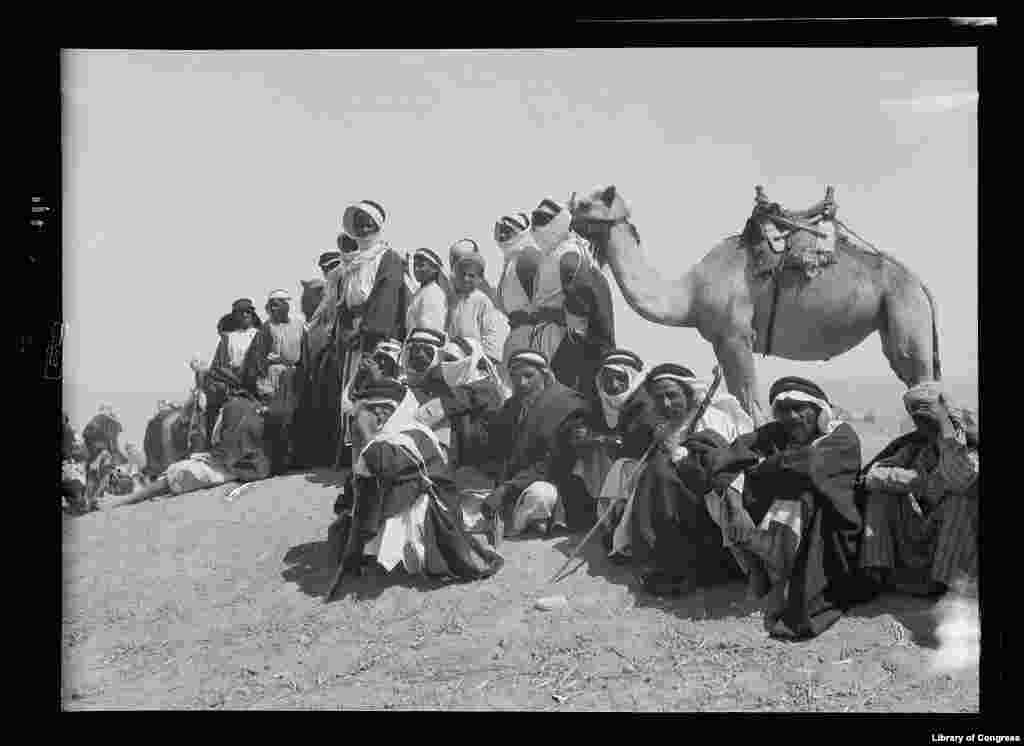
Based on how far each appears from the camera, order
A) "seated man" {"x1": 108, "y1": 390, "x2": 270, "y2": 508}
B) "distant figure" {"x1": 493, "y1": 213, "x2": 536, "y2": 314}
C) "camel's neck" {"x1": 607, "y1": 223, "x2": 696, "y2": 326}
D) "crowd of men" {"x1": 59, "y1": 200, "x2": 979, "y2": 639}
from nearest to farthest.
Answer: "crowd of men" {"x1": 59, "y1": 200, "x2": 979, "y2": 639} < "camel's neck" {"x1": 607, "y1": 223, "x2": 696, "y2": 326} < "distant figure" {"x1": 493, "y1": 213, "x2": 536, "y2": 314} < "seated man" {"x1": 108, "y1": 390, "x2": 270, "y2": 508}

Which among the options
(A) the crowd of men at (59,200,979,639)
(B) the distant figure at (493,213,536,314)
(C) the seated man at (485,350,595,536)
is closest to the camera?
(A) the crowd of men at (59,200,979,639)

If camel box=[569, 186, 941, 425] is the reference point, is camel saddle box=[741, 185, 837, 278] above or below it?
above

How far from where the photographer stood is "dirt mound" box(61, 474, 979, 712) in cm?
871

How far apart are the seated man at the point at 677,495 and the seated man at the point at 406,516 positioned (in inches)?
42.9

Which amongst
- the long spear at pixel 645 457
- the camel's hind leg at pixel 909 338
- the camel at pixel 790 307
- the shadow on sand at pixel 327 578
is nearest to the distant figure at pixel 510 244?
the camel at pixel 790 307

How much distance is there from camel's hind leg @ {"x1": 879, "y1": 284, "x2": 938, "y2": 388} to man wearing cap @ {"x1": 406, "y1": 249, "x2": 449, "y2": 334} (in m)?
3.40

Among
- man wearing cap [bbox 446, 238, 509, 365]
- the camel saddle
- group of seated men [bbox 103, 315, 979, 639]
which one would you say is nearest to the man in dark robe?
group of seated men [bbox 103, 315, 979, 639]

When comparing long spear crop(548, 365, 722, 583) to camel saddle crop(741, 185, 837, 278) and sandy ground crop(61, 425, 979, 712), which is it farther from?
camel saddle crop(741, 185, 837, 278)

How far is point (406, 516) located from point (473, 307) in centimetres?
179

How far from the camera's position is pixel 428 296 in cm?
1007

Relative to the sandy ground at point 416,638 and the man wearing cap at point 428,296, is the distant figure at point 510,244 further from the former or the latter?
the sandy ground at point 416,638

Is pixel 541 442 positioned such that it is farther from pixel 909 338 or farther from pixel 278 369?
pixel 909 338
